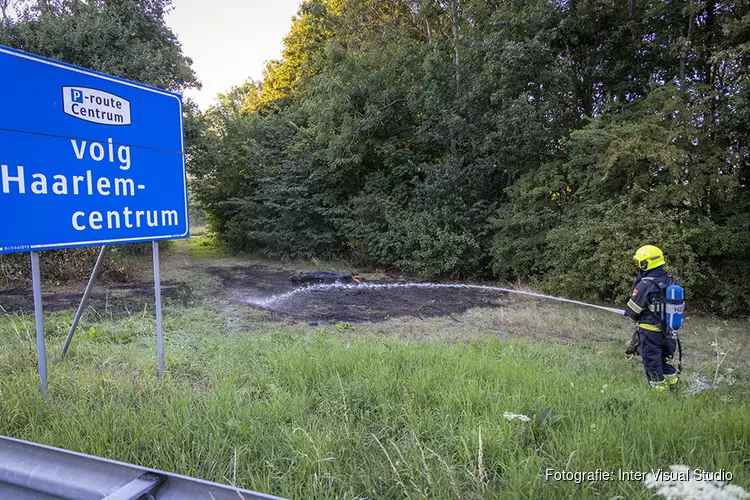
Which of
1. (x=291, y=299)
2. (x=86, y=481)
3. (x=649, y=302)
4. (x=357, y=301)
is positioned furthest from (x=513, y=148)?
(x=86, y=481)

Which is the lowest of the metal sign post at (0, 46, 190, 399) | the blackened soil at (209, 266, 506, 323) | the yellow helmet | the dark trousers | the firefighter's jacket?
the blackened soil at (209, 266, 506, 323)

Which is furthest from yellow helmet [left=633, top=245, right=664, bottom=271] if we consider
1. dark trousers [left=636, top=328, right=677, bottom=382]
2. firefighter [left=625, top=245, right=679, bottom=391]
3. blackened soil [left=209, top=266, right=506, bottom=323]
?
blackened soil [left=209, top=266, right=506, bottom=323]

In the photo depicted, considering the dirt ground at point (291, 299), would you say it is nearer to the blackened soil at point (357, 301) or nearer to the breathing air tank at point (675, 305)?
the blackened soil at point (357, 301)

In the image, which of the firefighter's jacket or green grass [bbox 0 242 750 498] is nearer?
green grass [bbox 0 242 750 498]

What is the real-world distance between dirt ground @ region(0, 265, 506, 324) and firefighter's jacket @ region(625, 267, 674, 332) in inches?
175

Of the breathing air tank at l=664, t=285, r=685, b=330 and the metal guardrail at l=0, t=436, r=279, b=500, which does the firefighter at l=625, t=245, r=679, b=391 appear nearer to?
the breathing air tank at l=664, t=285, r=685, b=330

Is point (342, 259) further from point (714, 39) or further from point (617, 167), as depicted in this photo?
point (714, 39)

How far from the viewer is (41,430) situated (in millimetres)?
2246

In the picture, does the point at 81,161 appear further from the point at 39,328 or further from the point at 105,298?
the point at 105,298

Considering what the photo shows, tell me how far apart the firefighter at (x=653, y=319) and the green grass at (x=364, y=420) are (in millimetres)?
293

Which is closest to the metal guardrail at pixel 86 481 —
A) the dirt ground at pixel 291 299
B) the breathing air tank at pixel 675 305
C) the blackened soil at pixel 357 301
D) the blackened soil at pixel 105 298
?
the breathing air tank at pixel 675 305

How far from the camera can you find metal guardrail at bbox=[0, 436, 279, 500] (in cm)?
133

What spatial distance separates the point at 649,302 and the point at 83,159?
5170 mm

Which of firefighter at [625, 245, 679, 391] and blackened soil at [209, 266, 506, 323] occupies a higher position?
firefighter at [625, 245, 679, 391]
